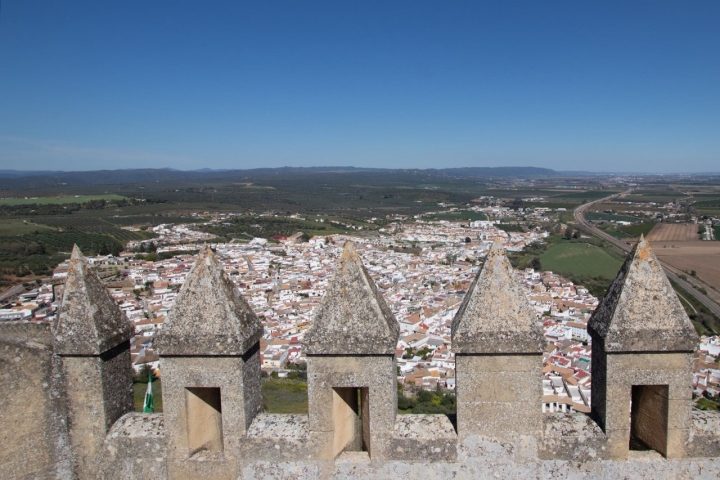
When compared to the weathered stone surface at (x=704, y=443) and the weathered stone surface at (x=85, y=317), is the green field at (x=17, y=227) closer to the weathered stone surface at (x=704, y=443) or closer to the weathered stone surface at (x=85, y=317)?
the weathered stone surface at (x=85, y=317)

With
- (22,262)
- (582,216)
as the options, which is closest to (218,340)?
(22,262)

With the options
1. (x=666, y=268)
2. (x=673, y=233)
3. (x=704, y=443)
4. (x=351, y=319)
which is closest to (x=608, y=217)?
(x=673, y=233)

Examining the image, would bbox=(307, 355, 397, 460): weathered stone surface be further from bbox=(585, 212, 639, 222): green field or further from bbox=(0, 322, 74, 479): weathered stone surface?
bbox=(585, 212, 639, 222): green field

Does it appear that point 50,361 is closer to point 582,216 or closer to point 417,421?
point 417,421

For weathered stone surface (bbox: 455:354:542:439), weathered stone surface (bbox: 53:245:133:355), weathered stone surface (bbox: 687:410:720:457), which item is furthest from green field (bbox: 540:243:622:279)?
weathered stone surface (bbox: 53:245:133:355)

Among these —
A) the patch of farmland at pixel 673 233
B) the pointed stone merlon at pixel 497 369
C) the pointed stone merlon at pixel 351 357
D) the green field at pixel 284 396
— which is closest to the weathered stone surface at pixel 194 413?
the pointed stone merlon at pixel 351 357

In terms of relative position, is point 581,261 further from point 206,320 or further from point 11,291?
point 206,320
